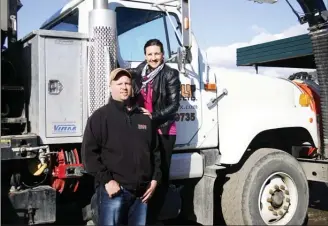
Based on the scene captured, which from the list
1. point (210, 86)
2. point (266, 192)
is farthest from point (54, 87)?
point (266, 192)

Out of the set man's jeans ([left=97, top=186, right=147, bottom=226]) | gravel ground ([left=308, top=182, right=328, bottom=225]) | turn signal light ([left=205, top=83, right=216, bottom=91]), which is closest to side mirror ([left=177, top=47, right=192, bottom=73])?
turn signal light ([left=205, top=83, right=216, bottom=91])

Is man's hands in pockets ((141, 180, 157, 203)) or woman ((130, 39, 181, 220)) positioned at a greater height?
woman ((130, 39, 181, 220))

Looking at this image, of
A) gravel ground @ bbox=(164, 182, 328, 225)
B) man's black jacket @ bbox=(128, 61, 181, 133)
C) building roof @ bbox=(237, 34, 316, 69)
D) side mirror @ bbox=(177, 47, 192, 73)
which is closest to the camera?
man's black jacket @ bbox=(128, 61, 181, 133)

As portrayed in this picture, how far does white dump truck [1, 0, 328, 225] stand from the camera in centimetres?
406

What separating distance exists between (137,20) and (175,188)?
6.23ft

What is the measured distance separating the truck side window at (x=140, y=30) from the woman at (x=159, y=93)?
0.39 meters

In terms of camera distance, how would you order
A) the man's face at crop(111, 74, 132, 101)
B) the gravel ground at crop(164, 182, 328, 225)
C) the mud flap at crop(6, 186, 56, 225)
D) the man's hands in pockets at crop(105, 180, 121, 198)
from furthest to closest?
the gravel ground at crop(164, 182, 328, 225)
the mud flap at crop(6, 186, 56, 225)
the man's face at crop(111, 74, 132, 101)
the man's hands in pockets at crop(105, 180, 121, 198)

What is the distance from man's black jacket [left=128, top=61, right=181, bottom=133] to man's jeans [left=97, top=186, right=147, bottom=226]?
961mm

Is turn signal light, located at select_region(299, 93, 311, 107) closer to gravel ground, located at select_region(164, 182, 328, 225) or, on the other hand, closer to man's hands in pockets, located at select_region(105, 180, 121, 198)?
gravel ground, located at select_region(164, 182, 328, 225)

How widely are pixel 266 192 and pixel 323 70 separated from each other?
1.84 metres

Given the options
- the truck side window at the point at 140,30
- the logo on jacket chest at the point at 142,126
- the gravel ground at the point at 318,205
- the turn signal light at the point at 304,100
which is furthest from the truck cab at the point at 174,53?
the gravel ground at the point at 318,205

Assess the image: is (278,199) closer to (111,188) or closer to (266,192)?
(266,192)

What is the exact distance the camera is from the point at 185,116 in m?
4.82

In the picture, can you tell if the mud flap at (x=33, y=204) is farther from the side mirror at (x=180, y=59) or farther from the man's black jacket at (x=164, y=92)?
the side mirror at (x=180, y=59)
